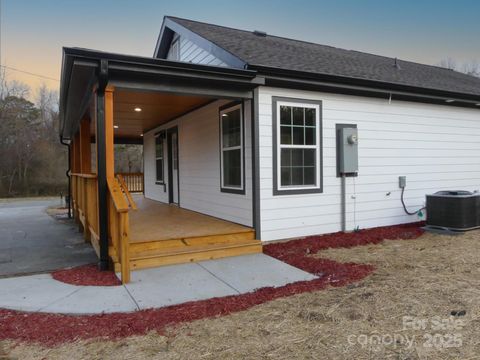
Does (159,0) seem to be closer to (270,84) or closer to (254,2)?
(254,2)

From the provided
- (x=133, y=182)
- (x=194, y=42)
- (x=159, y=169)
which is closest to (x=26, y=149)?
(x=133, y=182)

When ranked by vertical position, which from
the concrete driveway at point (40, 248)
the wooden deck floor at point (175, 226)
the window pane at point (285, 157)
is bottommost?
the concrete driveway at point (40, 248)

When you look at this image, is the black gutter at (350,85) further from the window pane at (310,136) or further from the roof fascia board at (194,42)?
the window pane at (310,136)

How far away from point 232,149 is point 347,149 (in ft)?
6.78

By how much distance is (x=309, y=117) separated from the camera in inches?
241

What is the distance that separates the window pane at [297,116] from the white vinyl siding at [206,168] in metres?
0.83

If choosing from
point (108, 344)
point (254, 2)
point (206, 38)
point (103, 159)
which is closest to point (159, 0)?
point (254, 2)

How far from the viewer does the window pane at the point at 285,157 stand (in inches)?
231

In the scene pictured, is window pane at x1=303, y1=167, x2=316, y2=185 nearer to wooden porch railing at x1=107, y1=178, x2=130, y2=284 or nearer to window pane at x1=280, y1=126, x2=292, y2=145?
window pane at x1=280, y1=126, x2=292, y2=145

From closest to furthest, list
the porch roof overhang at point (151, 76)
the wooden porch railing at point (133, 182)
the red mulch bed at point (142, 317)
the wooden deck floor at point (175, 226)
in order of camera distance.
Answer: the red mulch bed at point (142, 317) < the porch roof overhang at point (151, 76) < the wooden deck floor at point (175, 226) < the wooden porch railing at point (133, 182)

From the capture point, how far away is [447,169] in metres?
8.00

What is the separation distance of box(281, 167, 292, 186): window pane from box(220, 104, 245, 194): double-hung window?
0.68 metres

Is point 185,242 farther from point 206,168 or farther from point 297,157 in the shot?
point 206,168

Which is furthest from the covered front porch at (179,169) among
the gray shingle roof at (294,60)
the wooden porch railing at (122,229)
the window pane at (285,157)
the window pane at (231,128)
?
the gray shingle roof at (294,60)
